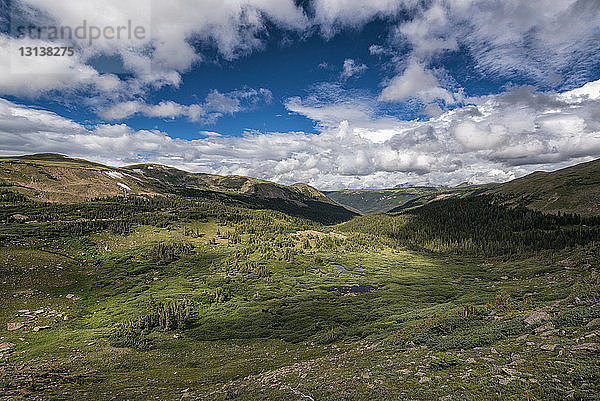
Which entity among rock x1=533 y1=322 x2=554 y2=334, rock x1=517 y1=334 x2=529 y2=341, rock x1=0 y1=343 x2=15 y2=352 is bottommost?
rock x1=0 y1=343 x2=15 y2=352

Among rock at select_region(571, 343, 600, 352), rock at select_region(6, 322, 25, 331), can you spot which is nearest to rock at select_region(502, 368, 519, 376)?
rock at select_region(571, 343, 600, 352)

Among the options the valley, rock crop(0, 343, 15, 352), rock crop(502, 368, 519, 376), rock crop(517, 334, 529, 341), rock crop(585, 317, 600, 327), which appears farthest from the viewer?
rock crop(0, 343, 15, 352)

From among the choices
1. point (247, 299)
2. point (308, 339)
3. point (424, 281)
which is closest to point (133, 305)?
point (247, 299)

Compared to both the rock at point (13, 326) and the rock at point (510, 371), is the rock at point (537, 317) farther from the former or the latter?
the rock at point (13, 326)

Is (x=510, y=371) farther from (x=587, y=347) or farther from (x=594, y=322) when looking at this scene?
(x=594, y=322)

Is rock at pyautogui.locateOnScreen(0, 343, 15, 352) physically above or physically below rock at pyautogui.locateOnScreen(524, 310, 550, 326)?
below

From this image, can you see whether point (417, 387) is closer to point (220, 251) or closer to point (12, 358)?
point (12, 358)

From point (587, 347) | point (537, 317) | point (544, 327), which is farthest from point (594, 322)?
point (537, 317)

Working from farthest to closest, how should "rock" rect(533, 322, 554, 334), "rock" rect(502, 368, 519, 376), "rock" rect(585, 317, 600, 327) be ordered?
"rock" rect(533, 322, 554, 334)
"rock" rect(585, 317, 600, 327)
"rock" rect(502, 368, 519, 376)

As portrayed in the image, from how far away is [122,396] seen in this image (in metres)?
29.9

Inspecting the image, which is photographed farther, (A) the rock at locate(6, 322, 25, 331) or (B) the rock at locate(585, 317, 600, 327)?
(A) the rock at locate(6, 322, 25, 331)

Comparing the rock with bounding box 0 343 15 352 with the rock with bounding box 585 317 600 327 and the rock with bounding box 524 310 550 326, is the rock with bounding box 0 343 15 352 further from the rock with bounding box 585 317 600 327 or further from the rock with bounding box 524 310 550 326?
the rock with bounding box 585 317 600 327

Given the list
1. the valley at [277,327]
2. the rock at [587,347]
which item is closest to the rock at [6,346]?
the valley at [277,327]

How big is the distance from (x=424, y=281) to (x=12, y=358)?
137 metres
